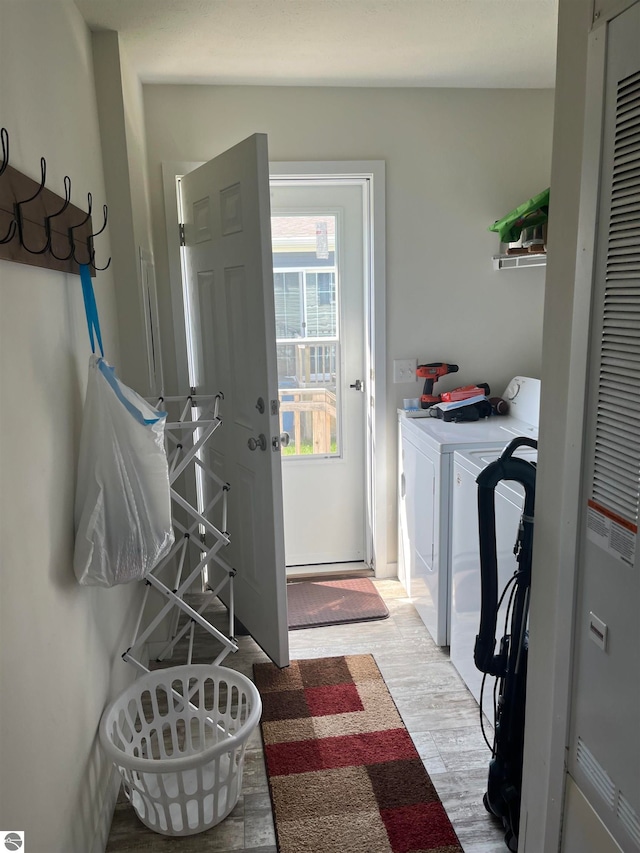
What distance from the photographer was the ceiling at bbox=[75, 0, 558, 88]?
205 cm

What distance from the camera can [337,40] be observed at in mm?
2320

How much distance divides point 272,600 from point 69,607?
109cm

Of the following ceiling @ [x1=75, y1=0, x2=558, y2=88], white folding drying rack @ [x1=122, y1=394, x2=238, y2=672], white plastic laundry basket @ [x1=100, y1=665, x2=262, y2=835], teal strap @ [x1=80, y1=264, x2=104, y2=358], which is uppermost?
ceiling @ [x1=75, y1=0, x2=558, y2=88]

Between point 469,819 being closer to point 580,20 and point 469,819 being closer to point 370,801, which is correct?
point 370,801

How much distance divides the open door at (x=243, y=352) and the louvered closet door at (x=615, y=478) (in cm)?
137

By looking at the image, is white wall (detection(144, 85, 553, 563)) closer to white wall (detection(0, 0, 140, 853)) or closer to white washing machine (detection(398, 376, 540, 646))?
white washing machine (detection(398, 376, 540, 646))

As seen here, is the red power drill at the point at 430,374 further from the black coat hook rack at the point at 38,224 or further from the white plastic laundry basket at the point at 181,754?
the black coat hook rack at the point at 38,224

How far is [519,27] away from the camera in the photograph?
2.25 meters

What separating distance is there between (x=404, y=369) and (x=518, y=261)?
729 millimetres

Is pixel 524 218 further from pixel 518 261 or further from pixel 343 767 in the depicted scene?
pixel 343 767

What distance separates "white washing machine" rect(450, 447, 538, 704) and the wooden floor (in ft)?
0.42

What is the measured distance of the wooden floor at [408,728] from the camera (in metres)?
1.78

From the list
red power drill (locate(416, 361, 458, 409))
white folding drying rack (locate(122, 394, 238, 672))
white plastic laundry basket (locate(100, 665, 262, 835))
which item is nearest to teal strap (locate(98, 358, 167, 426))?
white folding drying rack (locate(122, 394, 238, 672))

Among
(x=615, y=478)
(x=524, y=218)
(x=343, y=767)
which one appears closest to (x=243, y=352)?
(x=524, y=218)
